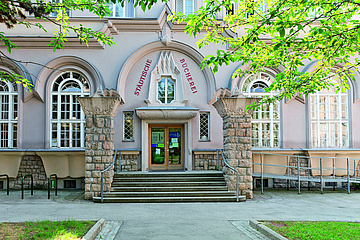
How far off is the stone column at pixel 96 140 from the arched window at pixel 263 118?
22.1 feet

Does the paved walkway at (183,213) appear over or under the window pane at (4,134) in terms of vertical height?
under

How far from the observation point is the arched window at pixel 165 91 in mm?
14375

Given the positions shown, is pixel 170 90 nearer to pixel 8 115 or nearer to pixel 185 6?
pixel 185 6

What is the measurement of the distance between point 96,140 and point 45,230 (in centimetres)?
478

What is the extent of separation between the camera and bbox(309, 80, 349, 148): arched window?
48.6 feet

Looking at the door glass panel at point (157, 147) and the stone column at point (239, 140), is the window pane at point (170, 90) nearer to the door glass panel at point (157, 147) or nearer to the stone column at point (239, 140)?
the door glass panel at point (157, 147)

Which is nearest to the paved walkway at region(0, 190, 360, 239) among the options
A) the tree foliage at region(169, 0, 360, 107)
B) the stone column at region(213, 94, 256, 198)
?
the stone column at region(213, 94, 256, 198)

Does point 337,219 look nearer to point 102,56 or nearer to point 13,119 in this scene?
point 102,56

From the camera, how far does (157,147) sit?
1435cm

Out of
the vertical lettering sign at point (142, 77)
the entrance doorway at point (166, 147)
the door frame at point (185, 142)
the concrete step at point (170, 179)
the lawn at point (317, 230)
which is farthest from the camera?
the entrance doorway at point (166, 147)

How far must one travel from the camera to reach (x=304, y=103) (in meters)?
14.6

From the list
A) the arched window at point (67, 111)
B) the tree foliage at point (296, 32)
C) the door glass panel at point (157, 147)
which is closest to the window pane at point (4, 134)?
the arched window at point (67, 111)

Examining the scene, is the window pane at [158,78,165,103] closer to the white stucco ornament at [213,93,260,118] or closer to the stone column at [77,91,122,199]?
the stone column at [77,91,122,199]

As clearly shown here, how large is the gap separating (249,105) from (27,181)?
32.4ft
